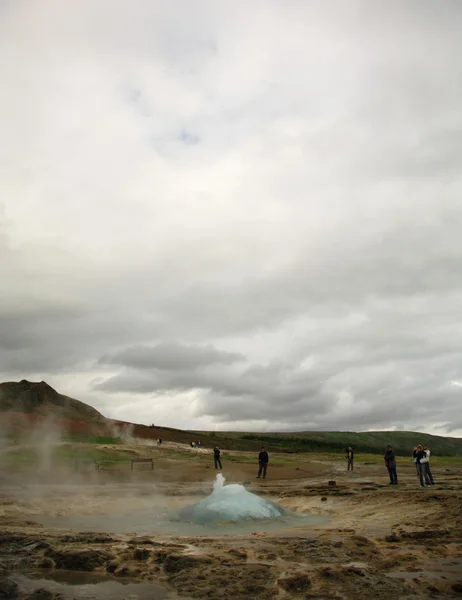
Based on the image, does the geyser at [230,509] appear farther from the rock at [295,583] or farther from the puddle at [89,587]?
the rock at [295,583]

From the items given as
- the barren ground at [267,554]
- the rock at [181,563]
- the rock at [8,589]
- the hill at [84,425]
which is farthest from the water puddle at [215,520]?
the hill at [84,425]

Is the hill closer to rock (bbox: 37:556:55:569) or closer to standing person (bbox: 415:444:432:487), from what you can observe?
standing person (bbox: 415:444:432:487)

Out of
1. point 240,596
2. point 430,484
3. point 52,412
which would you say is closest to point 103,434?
point 52,412

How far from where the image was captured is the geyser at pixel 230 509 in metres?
15.3

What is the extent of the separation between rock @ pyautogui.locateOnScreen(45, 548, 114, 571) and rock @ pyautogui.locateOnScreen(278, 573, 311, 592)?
368 cm

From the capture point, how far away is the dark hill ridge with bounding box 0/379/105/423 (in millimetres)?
103750

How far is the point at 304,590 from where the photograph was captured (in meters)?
7.97

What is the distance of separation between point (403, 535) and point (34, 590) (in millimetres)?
8004

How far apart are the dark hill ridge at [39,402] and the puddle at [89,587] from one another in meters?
95.4

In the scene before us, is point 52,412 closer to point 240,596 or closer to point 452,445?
point 240,596

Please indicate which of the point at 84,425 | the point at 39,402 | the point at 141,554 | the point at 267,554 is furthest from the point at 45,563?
the point at 39,402

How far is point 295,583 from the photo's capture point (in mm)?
8195

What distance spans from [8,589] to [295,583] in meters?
4.48

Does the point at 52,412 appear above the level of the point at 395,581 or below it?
above
